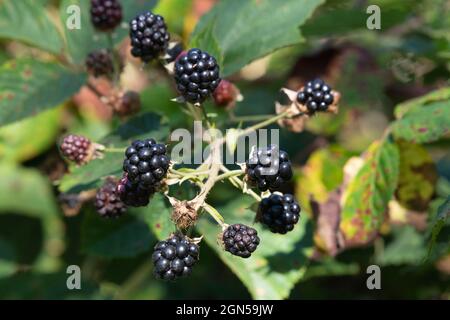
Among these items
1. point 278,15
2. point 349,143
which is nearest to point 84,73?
point 278,15

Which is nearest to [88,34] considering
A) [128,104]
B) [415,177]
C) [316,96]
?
[128,104]

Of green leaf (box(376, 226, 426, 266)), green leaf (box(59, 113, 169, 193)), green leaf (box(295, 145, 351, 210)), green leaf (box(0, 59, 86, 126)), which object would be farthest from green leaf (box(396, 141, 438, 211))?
green leaf (box(0, 59, 86, 126))

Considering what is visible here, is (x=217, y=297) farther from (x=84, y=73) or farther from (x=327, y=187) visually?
(x=84, y=73)

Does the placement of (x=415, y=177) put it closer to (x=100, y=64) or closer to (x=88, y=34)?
(x=100, y=64)

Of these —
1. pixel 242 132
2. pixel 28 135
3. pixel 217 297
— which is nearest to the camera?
pixel 242 132

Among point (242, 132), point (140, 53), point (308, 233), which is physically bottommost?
point (308, 233)

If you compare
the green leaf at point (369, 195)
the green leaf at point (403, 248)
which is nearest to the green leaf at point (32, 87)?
the green leaf at point (369, 195)

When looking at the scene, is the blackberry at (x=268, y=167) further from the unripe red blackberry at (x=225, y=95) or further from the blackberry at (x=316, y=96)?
the unripe red blackberry at (x=225, y=95)

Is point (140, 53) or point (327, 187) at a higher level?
point (140, 53)
